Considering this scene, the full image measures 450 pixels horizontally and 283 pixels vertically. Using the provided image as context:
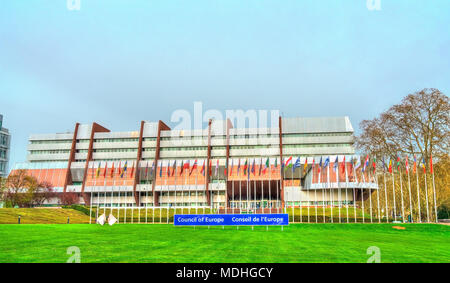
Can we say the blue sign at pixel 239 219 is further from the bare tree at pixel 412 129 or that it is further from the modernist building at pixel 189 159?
the modernist building at pixel 189 159

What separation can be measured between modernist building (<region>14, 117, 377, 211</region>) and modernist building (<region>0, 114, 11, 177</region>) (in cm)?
2866

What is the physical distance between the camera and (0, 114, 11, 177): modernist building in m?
123

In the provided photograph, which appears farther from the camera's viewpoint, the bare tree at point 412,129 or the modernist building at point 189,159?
the modernist building at point 189,159

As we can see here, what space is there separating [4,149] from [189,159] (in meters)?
75.0

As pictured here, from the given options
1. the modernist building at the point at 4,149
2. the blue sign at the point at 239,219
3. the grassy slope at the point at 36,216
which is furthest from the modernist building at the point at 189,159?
the blue sign at the point at 239,219

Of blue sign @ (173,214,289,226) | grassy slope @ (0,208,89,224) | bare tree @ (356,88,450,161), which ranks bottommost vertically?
grassy slope @ (0,208,89,224)

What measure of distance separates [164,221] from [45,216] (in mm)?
18542

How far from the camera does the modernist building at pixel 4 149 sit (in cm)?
12281

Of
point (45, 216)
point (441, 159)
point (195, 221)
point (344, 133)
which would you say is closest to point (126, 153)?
point (45, 216)

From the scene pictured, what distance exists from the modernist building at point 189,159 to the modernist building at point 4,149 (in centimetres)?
2866

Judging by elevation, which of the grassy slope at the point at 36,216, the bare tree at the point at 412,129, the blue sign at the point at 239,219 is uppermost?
the bare tree at the point at 412,129

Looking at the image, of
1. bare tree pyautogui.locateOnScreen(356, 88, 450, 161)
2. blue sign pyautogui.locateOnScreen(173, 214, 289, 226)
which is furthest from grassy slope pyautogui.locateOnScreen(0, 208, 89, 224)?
bare tree pyautogui.locateOnScreen(356, 88, 450, 161)

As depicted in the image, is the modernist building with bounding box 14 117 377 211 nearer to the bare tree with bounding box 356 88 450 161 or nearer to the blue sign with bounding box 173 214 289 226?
the bare tree with bounding box 356 88 450 161
